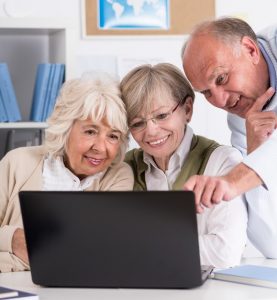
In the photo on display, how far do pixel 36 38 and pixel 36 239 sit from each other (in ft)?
7.87

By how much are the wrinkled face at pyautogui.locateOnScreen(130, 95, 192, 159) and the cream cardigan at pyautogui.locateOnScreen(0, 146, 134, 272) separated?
0.13 meters


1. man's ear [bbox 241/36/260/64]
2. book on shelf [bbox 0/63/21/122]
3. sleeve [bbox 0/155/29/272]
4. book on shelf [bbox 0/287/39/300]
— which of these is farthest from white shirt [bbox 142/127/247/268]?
book on shelf [bbox 0/63/21/122]

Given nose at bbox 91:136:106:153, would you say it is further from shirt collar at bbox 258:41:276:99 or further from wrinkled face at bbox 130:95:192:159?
shirt collar at bbox 258:41:276:99

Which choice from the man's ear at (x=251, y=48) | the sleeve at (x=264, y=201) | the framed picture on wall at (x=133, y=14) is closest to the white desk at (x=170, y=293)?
the sleeve at (x=264, y=201)

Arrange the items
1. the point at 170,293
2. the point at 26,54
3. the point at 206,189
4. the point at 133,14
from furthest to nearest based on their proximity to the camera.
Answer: the point at 133,14 → the point at 26,54 → the point at 206,189 → the point at 170,293

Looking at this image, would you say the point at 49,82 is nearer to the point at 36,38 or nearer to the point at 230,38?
the point at 36,38

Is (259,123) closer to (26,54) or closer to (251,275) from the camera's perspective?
(251,275)

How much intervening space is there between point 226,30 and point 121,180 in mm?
605

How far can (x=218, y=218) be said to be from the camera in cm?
213

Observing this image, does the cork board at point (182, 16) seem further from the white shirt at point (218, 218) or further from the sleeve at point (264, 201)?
the sleeve at point (264, 201)

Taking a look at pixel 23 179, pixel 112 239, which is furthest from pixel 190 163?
pixel 112 239

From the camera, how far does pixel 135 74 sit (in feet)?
7.59

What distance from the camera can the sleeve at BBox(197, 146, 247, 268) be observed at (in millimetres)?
2061

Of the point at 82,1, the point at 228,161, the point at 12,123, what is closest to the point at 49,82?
the point at 12,123
